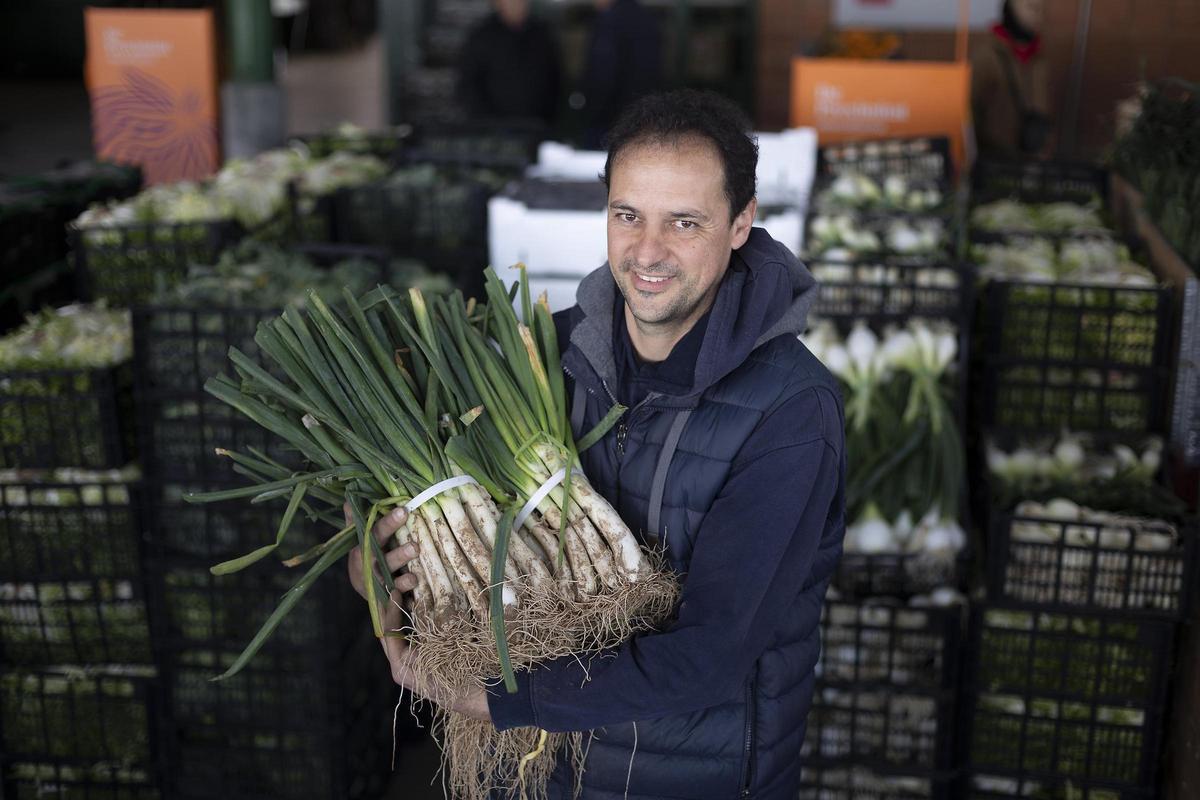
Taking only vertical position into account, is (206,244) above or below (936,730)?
above

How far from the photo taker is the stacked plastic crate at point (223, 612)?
9.05ft

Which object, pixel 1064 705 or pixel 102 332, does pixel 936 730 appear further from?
pixel 102 332

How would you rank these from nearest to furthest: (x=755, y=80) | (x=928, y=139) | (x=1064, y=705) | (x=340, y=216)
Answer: (x=1064, y=705), (x=340, y=216), (x=928, y=139), (x=755, y=80)

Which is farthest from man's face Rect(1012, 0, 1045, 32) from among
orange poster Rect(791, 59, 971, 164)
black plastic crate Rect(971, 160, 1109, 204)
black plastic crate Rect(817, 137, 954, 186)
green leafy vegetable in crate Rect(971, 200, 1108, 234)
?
green leafy vegetable in crate Rect(971, 200, 1108, 234)

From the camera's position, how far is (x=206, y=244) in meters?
3.56

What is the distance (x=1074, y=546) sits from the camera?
2.77 m

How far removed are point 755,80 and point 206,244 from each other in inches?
231

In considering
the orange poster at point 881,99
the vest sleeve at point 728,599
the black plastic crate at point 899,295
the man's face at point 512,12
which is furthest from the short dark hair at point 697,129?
the man's face at point 512,12

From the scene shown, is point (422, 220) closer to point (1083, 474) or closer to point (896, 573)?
point (896, 573)

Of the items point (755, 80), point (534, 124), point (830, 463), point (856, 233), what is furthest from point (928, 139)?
point (755, 80)

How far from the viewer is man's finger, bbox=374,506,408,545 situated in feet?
6.13

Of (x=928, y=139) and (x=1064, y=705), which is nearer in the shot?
(x=1064, y=705)

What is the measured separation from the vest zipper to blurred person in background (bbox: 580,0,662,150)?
523cm

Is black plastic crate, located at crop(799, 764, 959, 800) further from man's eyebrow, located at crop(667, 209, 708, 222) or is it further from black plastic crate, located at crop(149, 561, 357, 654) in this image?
man's eyebrow, located at crop(667, 209, 708, 222)
